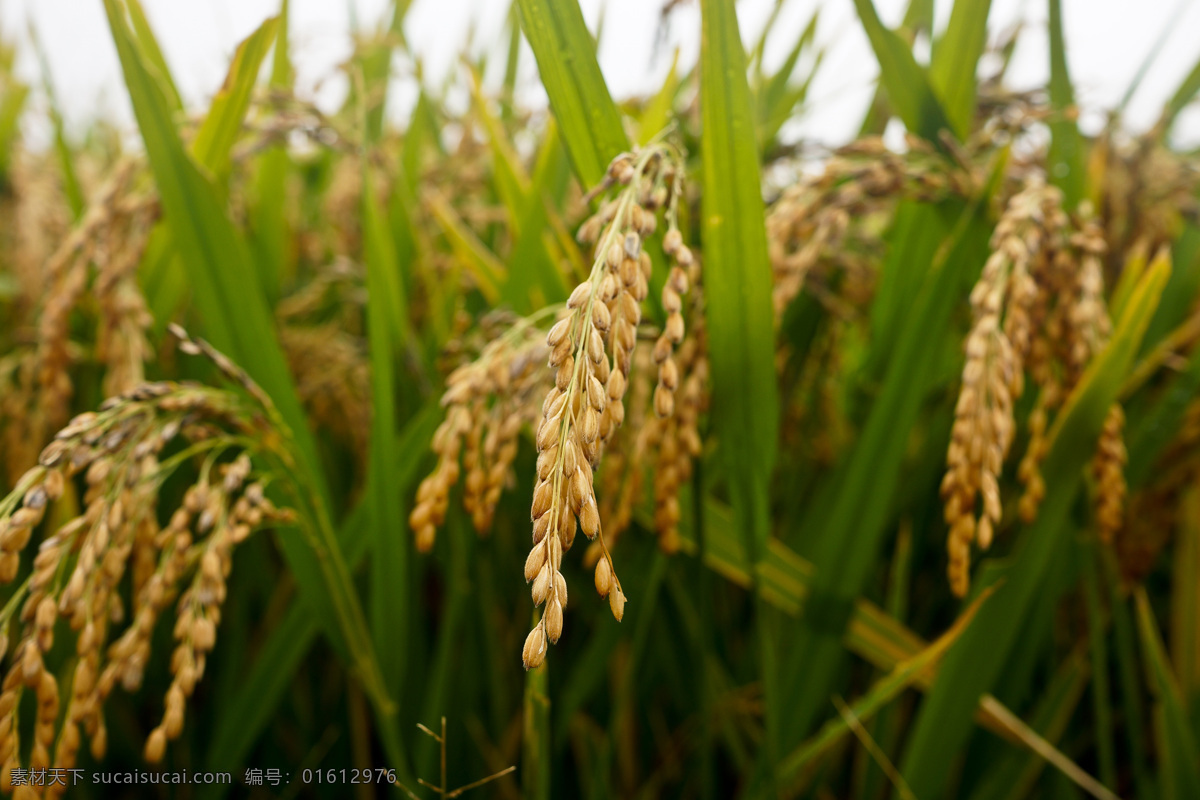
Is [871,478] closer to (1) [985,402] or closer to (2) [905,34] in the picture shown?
(1) [985,402]

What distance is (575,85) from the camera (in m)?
0.75

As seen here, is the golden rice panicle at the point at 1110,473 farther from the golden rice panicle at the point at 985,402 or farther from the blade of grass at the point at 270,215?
the blade of grass at the point at 270,215

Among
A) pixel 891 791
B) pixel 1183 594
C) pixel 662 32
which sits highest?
pixel 662 32

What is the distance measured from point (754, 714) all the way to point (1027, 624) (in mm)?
507

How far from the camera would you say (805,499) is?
1600 mm

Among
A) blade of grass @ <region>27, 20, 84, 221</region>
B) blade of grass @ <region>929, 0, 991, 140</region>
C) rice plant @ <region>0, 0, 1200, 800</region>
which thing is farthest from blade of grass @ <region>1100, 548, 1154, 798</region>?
blade of grass @ <region>27, 20, 84, 221</region>

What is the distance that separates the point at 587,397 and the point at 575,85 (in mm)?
442

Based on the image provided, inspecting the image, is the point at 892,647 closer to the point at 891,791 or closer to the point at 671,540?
the point at 891,791

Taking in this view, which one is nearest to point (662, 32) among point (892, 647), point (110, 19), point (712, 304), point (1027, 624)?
point (712, 304)

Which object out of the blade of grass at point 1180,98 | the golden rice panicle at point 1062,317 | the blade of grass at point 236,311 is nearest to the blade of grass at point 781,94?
the golden rice panicle at point 1062,317

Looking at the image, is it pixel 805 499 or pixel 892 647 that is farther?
pixel 805 499

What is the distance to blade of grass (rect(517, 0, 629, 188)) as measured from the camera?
2.35 feet

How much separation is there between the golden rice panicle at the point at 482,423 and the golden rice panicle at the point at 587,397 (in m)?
0.17

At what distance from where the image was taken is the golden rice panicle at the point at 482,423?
0.70 meters
